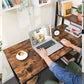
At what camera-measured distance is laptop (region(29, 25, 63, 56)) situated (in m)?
1.22

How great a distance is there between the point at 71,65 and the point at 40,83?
683mm

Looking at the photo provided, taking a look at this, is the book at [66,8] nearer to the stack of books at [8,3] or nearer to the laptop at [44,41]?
the laptop at [44,41]

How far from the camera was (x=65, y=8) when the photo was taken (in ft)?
4.66

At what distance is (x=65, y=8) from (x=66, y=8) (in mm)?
23

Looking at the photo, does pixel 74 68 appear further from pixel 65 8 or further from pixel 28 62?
pixel 65 8

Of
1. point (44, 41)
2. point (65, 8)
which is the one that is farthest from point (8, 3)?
point (65, 8)

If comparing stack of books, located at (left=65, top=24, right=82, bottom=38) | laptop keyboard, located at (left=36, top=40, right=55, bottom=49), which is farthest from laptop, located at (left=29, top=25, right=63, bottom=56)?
stack of books, located at (left=65, top=24, right=82, bottom=38)

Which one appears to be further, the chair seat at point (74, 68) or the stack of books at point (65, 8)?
the stack of books at point (65, 8)

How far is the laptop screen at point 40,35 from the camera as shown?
1225mm

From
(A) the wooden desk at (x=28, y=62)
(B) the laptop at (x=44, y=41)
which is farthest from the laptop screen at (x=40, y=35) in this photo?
→ (A) the wooden desk at (x=28, y=62)

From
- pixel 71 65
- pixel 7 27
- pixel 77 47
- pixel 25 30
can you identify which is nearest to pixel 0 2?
pixel 7 27

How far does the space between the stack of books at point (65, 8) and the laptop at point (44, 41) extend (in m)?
0.37

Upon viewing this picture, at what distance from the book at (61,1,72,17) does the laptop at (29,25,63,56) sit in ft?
1.23

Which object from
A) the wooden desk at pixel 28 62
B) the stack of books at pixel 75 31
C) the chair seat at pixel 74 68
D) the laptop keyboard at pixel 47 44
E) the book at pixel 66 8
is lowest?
the chair seat at pixel 74 68
